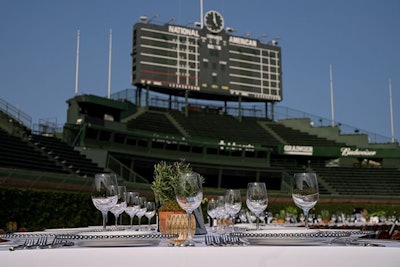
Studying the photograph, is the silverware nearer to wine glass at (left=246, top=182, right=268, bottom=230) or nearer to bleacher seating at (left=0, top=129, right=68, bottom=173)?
wine glass at (left=246, top=182, right=268, bottom=230)

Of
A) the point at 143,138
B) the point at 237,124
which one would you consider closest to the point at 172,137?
the point at 143,138

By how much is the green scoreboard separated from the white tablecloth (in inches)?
1365

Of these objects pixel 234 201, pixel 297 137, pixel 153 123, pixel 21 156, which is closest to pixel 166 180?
pixel 234 201

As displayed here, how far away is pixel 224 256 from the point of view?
5.21 ft

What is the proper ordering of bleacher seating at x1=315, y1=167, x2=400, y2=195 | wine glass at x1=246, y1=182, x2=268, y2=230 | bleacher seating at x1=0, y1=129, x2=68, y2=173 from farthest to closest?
bleacher seating at x1=315, y1=167, x2=400, y2=195 < bleacher seating at x1=0, y1=129, x2=68, y2=173 < wine glass at x1=246, y1=182, x2=268, y2=230

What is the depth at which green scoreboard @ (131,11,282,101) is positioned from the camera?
Answer: 36.1 metres

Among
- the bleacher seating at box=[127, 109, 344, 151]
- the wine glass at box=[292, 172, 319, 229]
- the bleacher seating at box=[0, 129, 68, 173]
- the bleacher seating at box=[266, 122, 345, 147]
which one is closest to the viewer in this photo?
the wine glass at box=[292, 172, 319, 229]

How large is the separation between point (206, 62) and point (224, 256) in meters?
37.6

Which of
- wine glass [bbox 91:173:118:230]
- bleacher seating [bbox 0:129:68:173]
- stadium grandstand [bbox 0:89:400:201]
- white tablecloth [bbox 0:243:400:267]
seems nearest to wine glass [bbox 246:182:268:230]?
wine glass [bbox 91:173:118:230]

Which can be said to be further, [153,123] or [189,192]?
[153,123]

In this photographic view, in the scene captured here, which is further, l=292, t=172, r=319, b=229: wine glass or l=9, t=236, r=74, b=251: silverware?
l=292, t=172, r=319, b=229: wine glass

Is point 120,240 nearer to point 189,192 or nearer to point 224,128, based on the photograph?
point 189,192

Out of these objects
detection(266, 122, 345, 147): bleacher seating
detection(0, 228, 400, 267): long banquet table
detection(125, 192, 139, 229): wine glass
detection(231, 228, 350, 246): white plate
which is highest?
detection(266, 122, 345, 147): bleacher seating

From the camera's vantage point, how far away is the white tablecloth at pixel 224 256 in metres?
1.59
